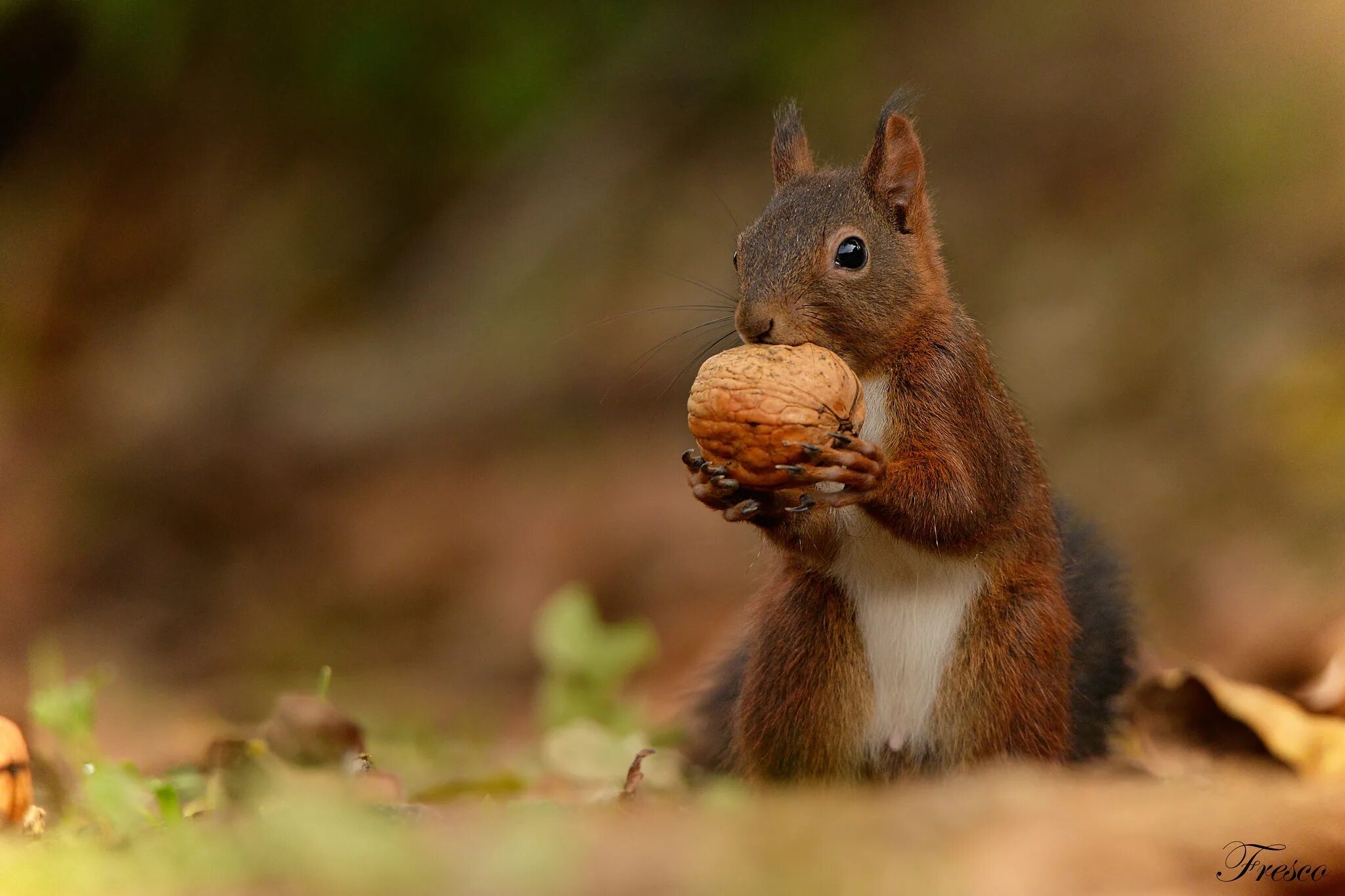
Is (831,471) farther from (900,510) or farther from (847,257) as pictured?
(847,257)

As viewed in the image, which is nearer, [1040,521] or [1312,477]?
[1040,521]

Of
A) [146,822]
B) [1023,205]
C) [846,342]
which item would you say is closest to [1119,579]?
[846,342]

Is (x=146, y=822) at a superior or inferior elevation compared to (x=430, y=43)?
inferior

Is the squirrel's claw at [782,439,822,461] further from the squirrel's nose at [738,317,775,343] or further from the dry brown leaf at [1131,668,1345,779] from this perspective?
the dry brown leaf at [1131,668,1345,779]

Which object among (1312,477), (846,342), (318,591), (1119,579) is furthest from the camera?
(318,591)

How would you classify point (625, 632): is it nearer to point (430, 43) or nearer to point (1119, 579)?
point (1119, 579)

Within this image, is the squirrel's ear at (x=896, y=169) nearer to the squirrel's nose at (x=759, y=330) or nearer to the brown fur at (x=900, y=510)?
the brown fur at (x=900, y=510)

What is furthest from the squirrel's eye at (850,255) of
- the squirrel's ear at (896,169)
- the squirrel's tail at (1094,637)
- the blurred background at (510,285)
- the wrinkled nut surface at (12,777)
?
the blurred background at (510,285)
